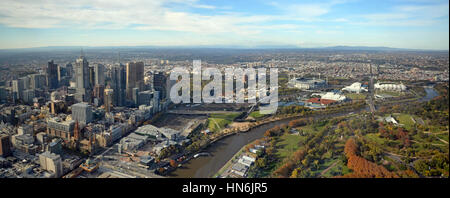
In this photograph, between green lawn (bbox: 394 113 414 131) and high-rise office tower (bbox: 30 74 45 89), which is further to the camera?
high-rise office tower (bbox: 30 74 45 89)

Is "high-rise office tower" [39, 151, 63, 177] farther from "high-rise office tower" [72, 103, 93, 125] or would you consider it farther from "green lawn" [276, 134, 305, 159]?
"green lawn" [276, 134, 305, 159]

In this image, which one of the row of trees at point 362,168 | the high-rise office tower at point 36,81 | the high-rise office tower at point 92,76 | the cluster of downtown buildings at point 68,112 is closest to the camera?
the row of trees at point 362,168

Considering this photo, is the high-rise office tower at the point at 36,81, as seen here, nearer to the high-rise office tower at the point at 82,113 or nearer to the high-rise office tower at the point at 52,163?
the high-rise office tower at the point at 82,113

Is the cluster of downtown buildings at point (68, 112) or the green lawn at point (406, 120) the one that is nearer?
the cluster of downtown buildings at point (68, 112)

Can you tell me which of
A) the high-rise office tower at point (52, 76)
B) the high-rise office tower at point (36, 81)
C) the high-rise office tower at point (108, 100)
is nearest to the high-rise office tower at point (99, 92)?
the high-rise office tower at point (108, 100)

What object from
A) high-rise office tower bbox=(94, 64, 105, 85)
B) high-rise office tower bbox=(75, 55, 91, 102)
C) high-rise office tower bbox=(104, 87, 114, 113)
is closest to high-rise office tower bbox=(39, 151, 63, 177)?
high-rise office tower bbox=(104, 87, 114, 113)

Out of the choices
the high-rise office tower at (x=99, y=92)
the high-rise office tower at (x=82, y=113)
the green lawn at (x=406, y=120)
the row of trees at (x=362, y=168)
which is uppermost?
the high-rise office tower at (x=99, y=92)
